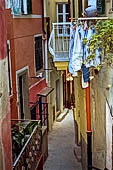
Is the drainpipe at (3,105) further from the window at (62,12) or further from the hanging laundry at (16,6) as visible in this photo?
the window at (62,12)

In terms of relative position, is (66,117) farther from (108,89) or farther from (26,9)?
(108,89)

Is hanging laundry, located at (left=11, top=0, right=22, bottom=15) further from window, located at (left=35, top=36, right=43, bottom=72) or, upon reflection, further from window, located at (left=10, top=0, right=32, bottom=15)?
window, located at (left=35, top=36, right=43, bottom=72)

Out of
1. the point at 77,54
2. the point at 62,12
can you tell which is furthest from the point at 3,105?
the point at 62,12

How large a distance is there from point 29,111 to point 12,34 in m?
3.40

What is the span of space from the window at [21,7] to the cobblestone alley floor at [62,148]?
5.53 meters

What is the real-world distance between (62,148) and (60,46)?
4220 millimetres

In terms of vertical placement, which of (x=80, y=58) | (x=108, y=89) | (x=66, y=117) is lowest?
(x=66, y=117)

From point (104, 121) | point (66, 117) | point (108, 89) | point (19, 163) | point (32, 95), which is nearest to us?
point (19, 163)

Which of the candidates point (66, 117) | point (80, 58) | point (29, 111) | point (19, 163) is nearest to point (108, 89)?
point (80, 58)

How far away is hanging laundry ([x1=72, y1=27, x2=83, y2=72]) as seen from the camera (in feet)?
28.4

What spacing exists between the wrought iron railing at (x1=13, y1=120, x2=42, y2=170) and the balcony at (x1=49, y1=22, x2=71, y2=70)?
6518mm

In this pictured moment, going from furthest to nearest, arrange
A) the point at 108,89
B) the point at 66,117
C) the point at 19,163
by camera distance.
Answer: the point at 66,117, the point at 108,89, the point at 19,163

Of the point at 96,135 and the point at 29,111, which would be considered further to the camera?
the point at 29,111

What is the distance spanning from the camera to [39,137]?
8.89 m
